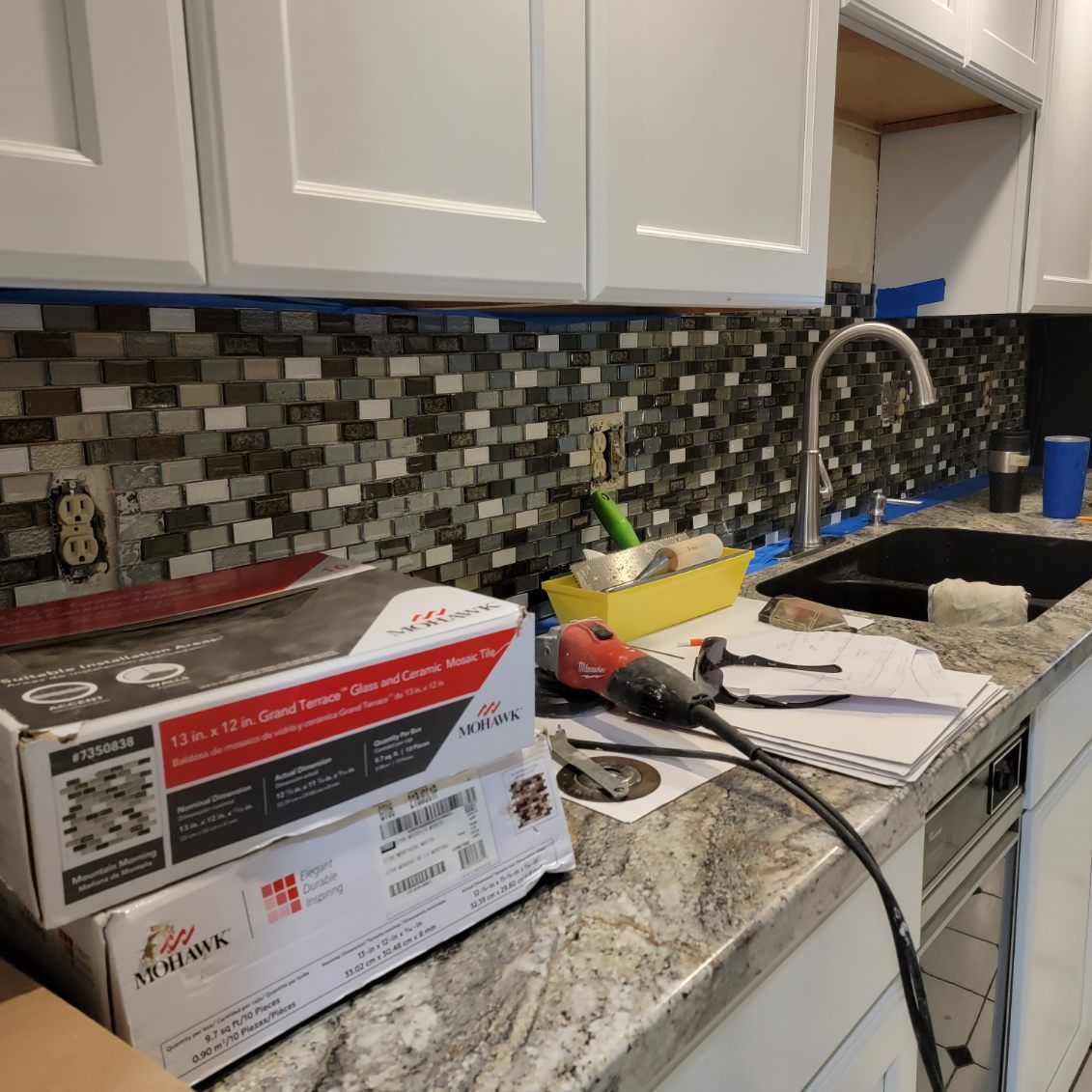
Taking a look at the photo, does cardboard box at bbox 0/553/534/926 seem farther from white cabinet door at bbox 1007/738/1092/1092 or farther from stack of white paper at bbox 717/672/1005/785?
white cabinet door at bbox 1007/738/1092/1092

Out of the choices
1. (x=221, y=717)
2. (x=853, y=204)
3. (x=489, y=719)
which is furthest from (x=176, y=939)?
(x=853, y=204)

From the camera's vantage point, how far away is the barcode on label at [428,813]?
58cm

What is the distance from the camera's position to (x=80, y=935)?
0.48 meters

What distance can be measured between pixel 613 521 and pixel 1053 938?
0.87 meters

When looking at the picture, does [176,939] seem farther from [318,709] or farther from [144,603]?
[144,603]

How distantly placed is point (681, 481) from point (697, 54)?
725mm

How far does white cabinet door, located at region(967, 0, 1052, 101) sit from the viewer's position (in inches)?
59.9

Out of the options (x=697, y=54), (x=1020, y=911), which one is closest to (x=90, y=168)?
(x=697, y=54)

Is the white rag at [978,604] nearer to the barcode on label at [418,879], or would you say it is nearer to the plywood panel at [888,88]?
→ the plywood panel at [888,88]

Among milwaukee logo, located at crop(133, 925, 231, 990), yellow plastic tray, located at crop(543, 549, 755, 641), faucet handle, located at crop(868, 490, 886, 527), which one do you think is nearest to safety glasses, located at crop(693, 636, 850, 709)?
yellow plastic tray, located at crop(543, 549, 755, 641)

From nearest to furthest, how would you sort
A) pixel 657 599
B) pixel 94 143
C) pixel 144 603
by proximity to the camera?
pixel 94 143, pixel 144 603, pixel 657 599

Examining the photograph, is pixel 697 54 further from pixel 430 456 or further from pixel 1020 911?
pixel 1020 911

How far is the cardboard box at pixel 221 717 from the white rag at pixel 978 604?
3.75ft

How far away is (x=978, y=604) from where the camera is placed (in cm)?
154
